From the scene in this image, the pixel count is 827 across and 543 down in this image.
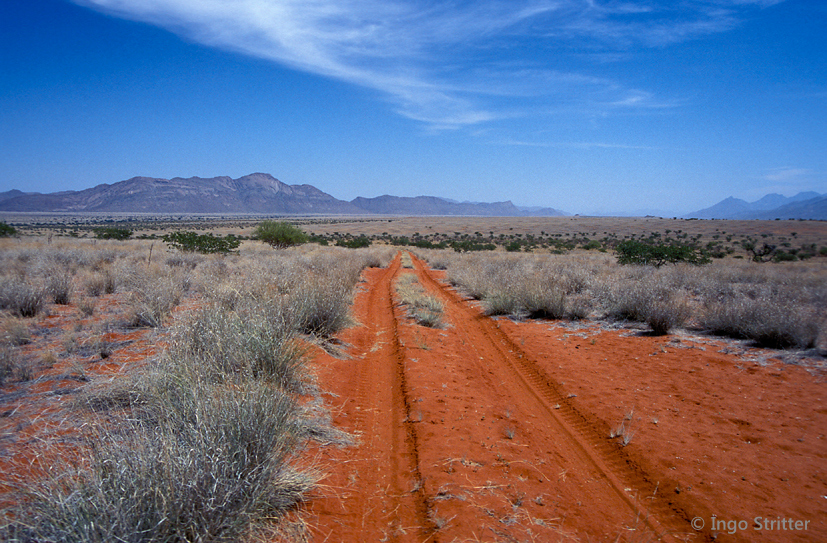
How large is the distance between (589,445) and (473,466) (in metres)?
1.56

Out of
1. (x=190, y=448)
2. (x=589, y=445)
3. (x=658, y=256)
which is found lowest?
(x=589, y=445)

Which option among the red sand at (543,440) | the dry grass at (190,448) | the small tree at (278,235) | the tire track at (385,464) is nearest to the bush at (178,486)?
the dry grass at (190,448)

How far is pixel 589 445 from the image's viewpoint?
462cm

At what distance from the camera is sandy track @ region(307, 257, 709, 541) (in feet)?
10.7

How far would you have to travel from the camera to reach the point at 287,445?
372 cm

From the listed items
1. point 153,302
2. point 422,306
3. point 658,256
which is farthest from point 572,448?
point 658,256

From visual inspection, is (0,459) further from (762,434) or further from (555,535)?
(762,434)

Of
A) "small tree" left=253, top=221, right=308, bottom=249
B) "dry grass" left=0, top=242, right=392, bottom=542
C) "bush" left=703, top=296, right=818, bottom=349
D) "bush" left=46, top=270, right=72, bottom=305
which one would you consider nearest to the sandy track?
"dry grass" left=0, top=242, right=392, bottom=542

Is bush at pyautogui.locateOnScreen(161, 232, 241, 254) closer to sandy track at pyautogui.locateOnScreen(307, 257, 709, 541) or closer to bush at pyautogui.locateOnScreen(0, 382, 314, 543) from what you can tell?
sandy track at pyautogui.locateOnScreen(307, 257, 709, 541)

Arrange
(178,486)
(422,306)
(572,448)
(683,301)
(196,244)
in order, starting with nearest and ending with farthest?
(178,486), (572,448), (683,301), (422,306), (196,244)

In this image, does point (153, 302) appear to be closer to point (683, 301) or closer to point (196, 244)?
point (683, 301)

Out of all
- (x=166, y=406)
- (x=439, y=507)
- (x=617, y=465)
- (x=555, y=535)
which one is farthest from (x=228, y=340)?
(x=617, y=465)

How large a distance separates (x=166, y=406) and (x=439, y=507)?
8.41 feet

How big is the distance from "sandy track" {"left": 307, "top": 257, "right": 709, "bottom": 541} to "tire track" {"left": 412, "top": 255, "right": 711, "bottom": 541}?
0.05 feet
